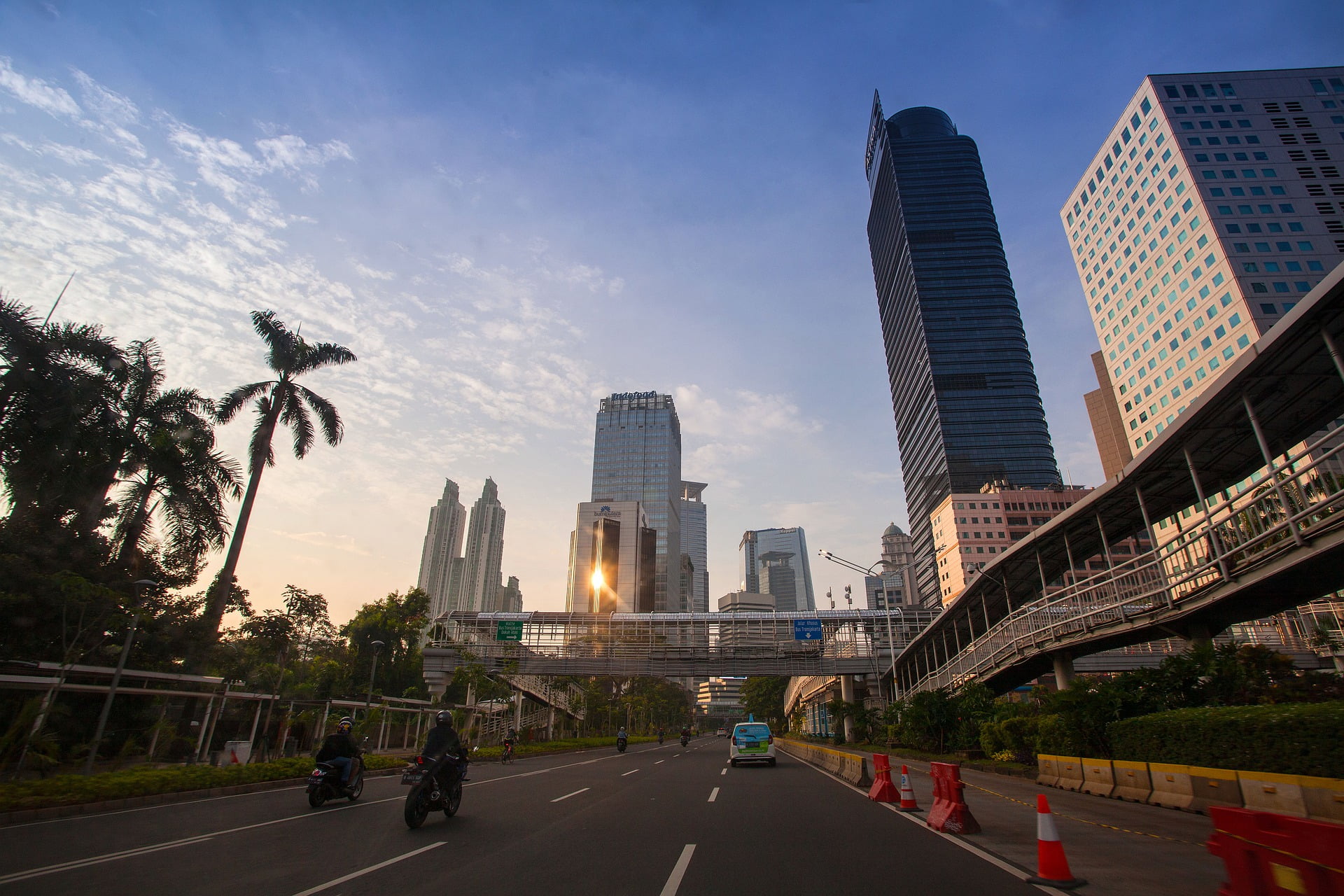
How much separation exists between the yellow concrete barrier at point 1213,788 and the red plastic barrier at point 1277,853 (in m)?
6.69

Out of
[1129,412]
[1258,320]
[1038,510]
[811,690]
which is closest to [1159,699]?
[811,690]

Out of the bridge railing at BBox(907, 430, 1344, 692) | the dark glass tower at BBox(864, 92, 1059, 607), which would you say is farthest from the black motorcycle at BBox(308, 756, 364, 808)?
the dark glass tower at BBox(864, 92, 1059, 607)

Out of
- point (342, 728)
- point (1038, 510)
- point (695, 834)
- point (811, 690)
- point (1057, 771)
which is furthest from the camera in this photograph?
point (1038, 510)

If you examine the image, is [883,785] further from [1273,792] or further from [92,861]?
[92,861]

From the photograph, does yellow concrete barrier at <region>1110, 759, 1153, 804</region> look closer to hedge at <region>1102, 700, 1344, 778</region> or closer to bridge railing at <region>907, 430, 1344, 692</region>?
hedge at <region>1102, 700, 1344, 778</region>

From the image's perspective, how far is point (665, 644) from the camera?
55.4m

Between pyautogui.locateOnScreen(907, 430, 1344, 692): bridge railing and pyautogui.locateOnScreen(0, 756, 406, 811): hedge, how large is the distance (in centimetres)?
2172

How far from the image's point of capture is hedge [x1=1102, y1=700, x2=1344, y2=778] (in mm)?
8898

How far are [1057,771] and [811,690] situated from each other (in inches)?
2289

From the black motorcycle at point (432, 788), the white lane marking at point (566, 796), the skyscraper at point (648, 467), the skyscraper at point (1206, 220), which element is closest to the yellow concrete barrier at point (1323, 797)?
the white lane marking at point (566, 796)

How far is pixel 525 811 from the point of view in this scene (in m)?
11.6

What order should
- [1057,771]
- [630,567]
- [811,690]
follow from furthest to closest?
[630,567], [811,690], [1057,771]

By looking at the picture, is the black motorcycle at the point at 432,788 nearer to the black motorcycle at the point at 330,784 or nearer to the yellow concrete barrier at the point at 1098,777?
the black motorcycle at the point at 330,784

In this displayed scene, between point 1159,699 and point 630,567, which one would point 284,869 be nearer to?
point 1159,699
